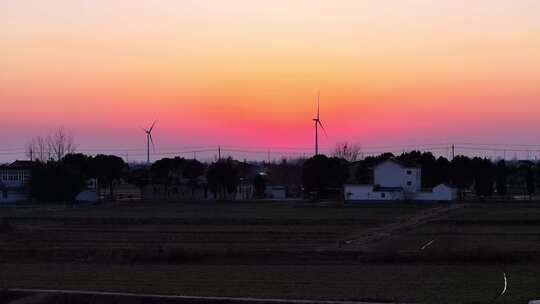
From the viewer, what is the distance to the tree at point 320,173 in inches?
4973

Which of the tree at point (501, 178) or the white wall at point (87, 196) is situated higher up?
the tree at point (501, 178)

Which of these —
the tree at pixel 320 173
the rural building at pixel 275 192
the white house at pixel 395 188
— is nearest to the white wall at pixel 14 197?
the rural building at pixel 275 192

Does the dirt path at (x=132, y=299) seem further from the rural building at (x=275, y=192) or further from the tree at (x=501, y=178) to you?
the rural building at (x=275, y=192)

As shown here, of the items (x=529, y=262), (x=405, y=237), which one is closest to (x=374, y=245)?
(x=405, y=237)

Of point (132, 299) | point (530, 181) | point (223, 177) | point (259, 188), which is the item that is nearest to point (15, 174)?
point (223, 177)

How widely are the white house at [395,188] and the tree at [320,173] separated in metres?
6.39

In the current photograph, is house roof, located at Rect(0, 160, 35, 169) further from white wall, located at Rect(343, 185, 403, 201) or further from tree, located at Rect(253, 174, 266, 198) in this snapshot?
white wall, located at Rect(343, 185, 403, 201)

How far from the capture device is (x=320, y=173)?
127 meters

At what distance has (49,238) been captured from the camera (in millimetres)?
48969

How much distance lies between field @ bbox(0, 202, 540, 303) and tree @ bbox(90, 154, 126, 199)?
70.0 meters

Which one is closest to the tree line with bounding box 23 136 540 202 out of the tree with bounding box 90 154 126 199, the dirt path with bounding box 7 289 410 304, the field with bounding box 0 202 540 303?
the tree with bounding box 90 154 126 199

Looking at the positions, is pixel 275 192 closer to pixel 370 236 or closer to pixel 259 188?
pixel 259 188

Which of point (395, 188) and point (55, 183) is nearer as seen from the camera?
point (55, 183)

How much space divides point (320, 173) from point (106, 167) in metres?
34.4
